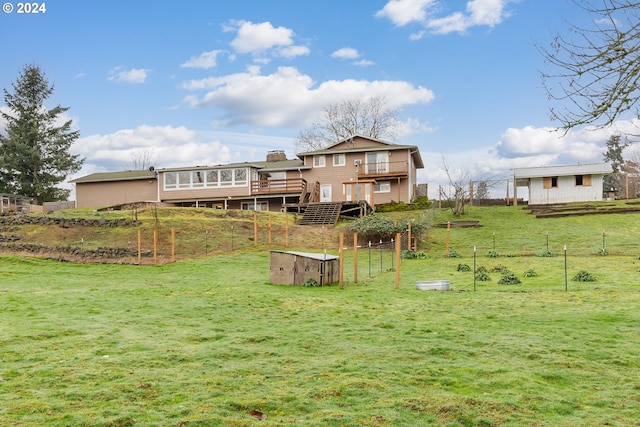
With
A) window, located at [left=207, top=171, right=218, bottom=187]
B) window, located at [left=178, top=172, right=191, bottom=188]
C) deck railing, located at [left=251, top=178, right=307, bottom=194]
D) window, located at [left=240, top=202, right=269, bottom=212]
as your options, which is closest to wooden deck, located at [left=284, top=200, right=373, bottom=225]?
deck railing, located at [left=251, top=178, right=307, bottom=194]

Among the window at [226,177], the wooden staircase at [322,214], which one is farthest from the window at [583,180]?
the window at [226,177]

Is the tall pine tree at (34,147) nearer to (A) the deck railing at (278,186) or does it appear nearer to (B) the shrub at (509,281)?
(A) the deck railing at (278,186)

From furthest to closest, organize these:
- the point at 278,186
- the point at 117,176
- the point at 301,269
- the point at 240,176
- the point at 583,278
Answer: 1. the point at 117,176
2. the point at 240,176
3. the point at 278,186
4. the point at 301,269
5. the point at 583,278

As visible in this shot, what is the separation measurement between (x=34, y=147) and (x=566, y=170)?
53.6m

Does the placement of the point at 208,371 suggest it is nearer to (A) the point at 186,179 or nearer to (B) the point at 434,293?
(B) the point at 434,293

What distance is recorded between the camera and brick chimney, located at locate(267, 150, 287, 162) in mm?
52469

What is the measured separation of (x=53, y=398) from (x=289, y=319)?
5950mm

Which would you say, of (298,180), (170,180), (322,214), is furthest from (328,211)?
(170,180)

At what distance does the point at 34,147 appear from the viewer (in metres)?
56.9

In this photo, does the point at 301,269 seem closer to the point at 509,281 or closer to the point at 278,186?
the point at 509,281

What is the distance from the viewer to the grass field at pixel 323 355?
17.6 feet

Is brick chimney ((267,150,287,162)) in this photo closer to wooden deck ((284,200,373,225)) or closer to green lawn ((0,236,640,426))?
wooden deck ((284,200,373,225))

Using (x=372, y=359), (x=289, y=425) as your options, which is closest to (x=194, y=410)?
(x=289, y=425)

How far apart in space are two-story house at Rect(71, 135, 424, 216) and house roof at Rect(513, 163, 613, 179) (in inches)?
380
